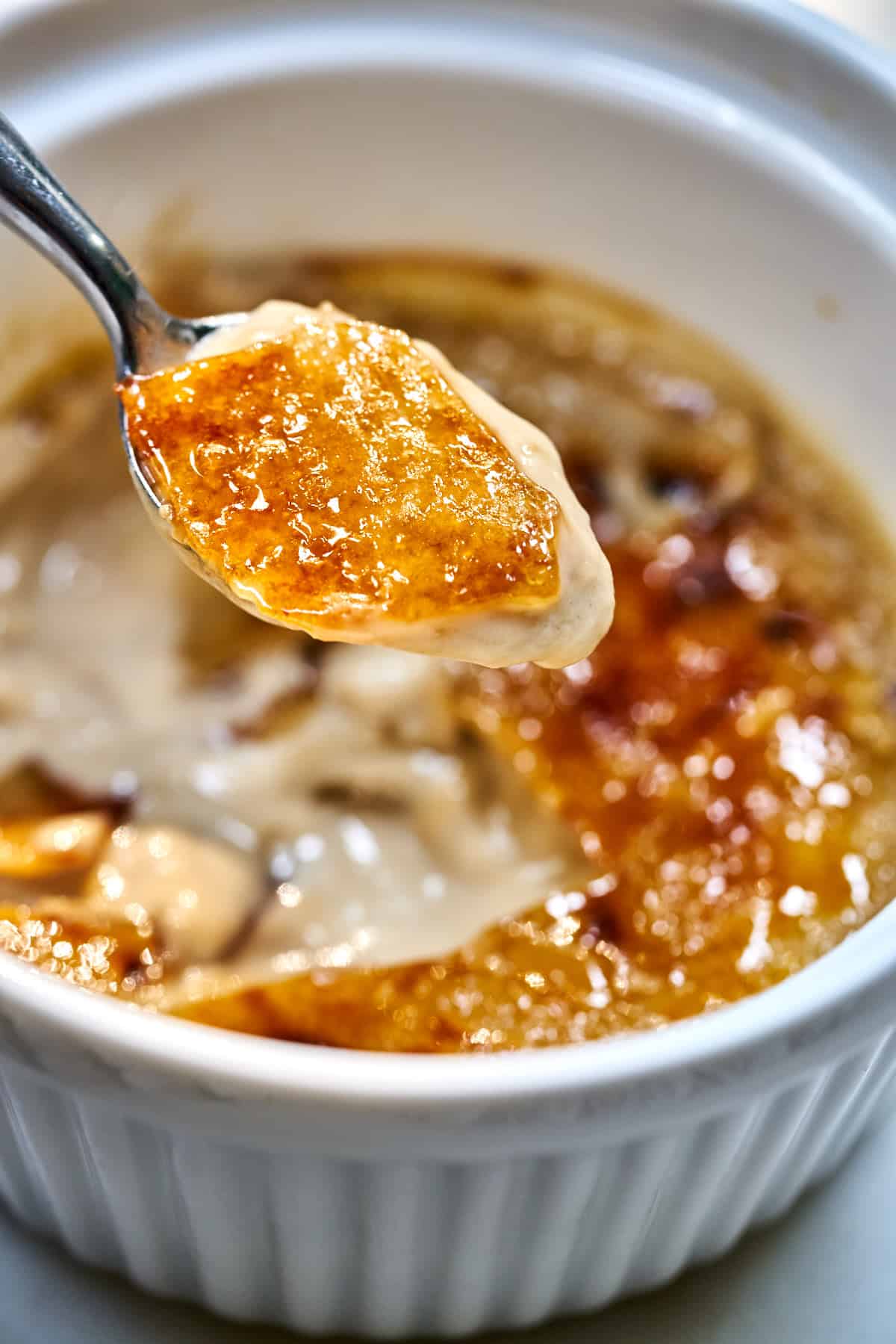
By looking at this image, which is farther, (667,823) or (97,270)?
(667,823)

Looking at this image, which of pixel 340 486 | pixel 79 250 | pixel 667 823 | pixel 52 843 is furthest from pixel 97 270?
pixel 667 823

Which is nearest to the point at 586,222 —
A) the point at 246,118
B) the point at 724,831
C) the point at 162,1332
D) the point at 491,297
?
the point at 491,297

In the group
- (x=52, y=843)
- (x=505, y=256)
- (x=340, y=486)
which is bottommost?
(x=52, y=843)

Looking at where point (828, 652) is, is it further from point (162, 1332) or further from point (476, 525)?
point (162, 1332)

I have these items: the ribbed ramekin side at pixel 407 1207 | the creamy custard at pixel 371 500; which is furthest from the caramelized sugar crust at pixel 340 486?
the ribbed ramekin side at pixel 407 1207

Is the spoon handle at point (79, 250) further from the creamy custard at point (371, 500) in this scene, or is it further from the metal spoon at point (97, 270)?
the creamy custard at point (371, 500)

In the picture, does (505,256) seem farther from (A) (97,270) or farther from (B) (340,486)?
(B) (340,486)
